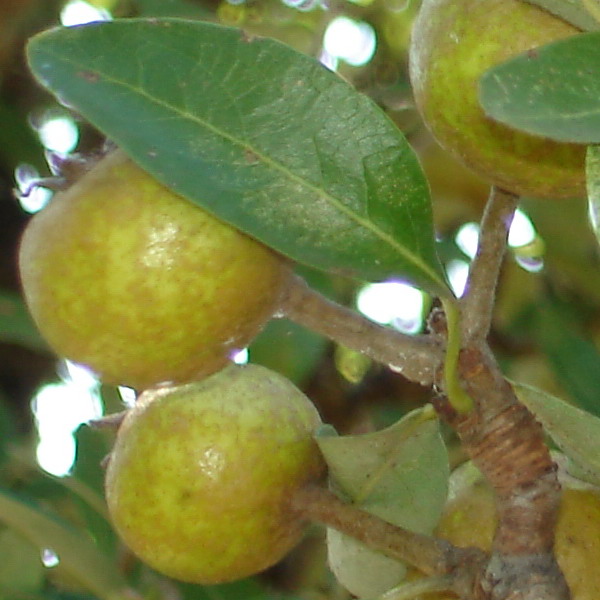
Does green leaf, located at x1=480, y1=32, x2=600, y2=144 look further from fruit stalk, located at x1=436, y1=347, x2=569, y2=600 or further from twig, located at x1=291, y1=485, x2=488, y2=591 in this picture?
twig, located at x1=291, y1=485, x2=488, y2=591

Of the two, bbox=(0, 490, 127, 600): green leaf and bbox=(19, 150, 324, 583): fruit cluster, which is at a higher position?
bbox=(19, 150, 324, 583): fruit cluster

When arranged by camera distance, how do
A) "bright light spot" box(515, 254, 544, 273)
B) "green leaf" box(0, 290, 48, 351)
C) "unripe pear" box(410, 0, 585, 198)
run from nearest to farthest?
1. "unripe pear" box(410, 0, 585, 198)
2. "green leaf" box(0, 290, 48, 351)
3. "bright light spot" box(515, 254, 544, 273)

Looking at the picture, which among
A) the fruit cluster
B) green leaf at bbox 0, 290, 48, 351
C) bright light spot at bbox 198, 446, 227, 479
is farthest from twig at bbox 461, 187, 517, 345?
green leaf at bbox 0, 290, 48, 351

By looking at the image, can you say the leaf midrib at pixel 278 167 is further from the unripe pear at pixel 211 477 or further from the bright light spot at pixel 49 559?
the bright light spot at pixel 49 559

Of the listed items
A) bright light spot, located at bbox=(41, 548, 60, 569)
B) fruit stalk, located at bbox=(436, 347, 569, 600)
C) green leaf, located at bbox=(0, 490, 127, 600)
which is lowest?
bright light spot, located at bbox=(41, 548, 60, 569)

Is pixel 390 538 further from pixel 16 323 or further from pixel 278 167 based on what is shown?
pixel 16 323

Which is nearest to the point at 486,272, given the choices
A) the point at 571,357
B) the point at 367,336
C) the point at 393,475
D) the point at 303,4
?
the point at 367,336
